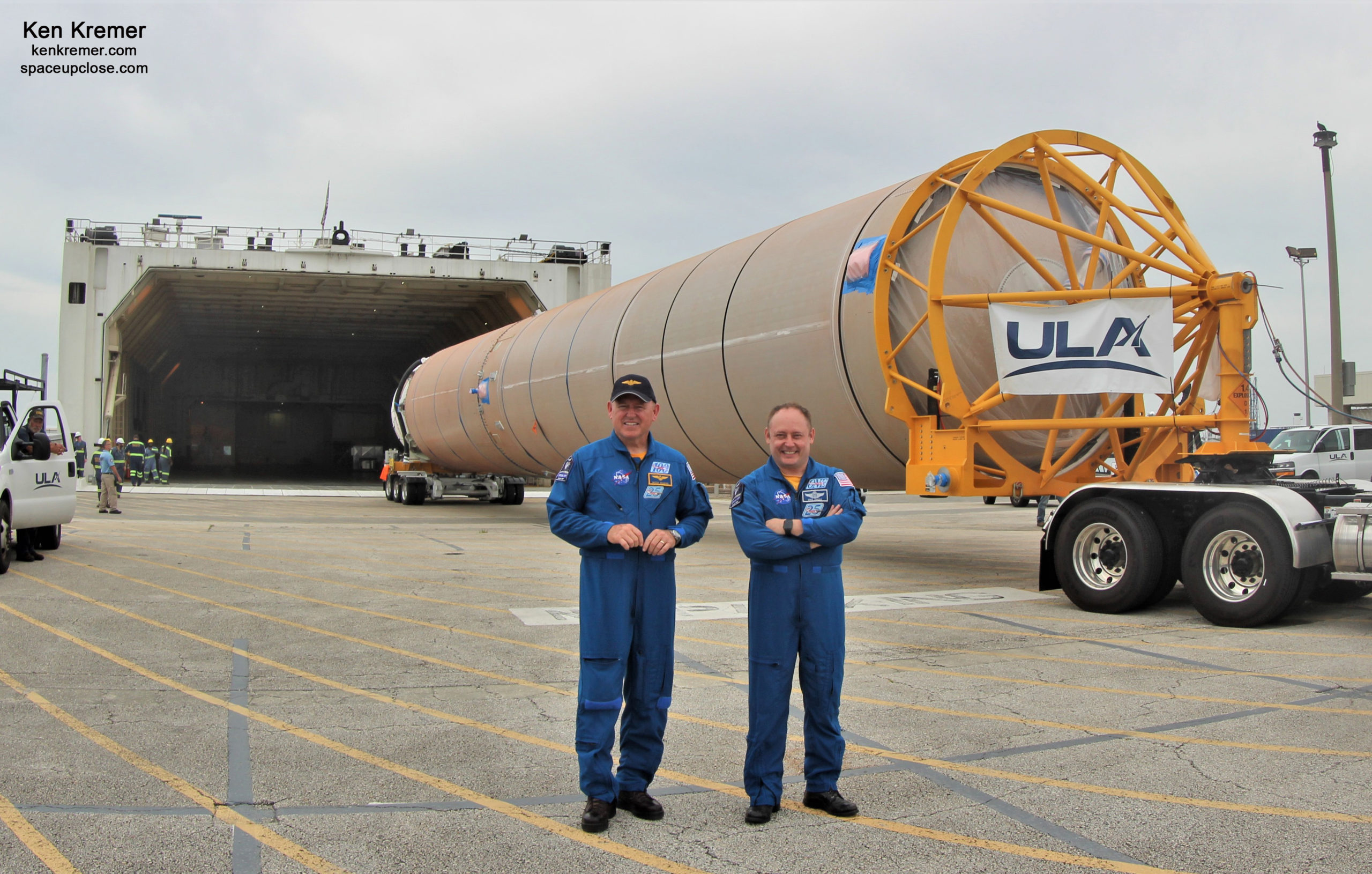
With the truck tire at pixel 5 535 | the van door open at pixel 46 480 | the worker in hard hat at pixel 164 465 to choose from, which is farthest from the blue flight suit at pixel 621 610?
the worker in hard hat at pixel 164 465

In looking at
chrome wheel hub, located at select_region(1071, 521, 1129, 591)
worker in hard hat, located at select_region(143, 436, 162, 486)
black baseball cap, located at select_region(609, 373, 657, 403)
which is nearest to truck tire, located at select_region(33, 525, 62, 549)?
black baseball cap, located at select_region(609, 373, 657, 403)

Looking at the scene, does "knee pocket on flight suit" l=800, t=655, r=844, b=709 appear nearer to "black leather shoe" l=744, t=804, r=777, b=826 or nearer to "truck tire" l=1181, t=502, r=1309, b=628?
"black leather shoe" l=744, t=804, r=777, b=826

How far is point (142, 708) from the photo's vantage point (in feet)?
16.9

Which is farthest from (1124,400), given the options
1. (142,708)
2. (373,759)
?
(142,708)

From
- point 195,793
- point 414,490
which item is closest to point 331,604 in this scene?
point 195,793

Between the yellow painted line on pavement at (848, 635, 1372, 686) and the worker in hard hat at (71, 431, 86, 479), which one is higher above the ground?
the worker in hard hat at (71, 431, 86, 479)

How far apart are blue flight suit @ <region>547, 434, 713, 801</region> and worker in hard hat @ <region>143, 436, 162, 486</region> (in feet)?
120

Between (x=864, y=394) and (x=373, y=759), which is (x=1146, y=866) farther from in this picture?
(x=864, y=394)

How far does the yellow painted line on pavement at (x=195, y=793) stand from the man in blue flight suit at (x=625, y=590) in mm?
970

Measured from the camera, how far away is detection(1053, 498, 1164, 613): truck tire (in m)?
7.73

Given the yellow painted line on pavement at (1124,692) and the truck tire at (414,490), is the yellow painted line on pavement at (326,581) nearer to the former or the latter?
the yellow painted line on pavement at (1124,692)

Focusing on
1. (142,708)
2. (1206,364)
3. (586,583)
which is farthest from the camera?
(1206,364)

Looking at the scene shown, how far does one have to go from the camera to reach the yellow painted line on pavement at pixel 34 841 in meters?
3.22

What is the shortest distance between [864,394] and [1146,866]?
6757mm
